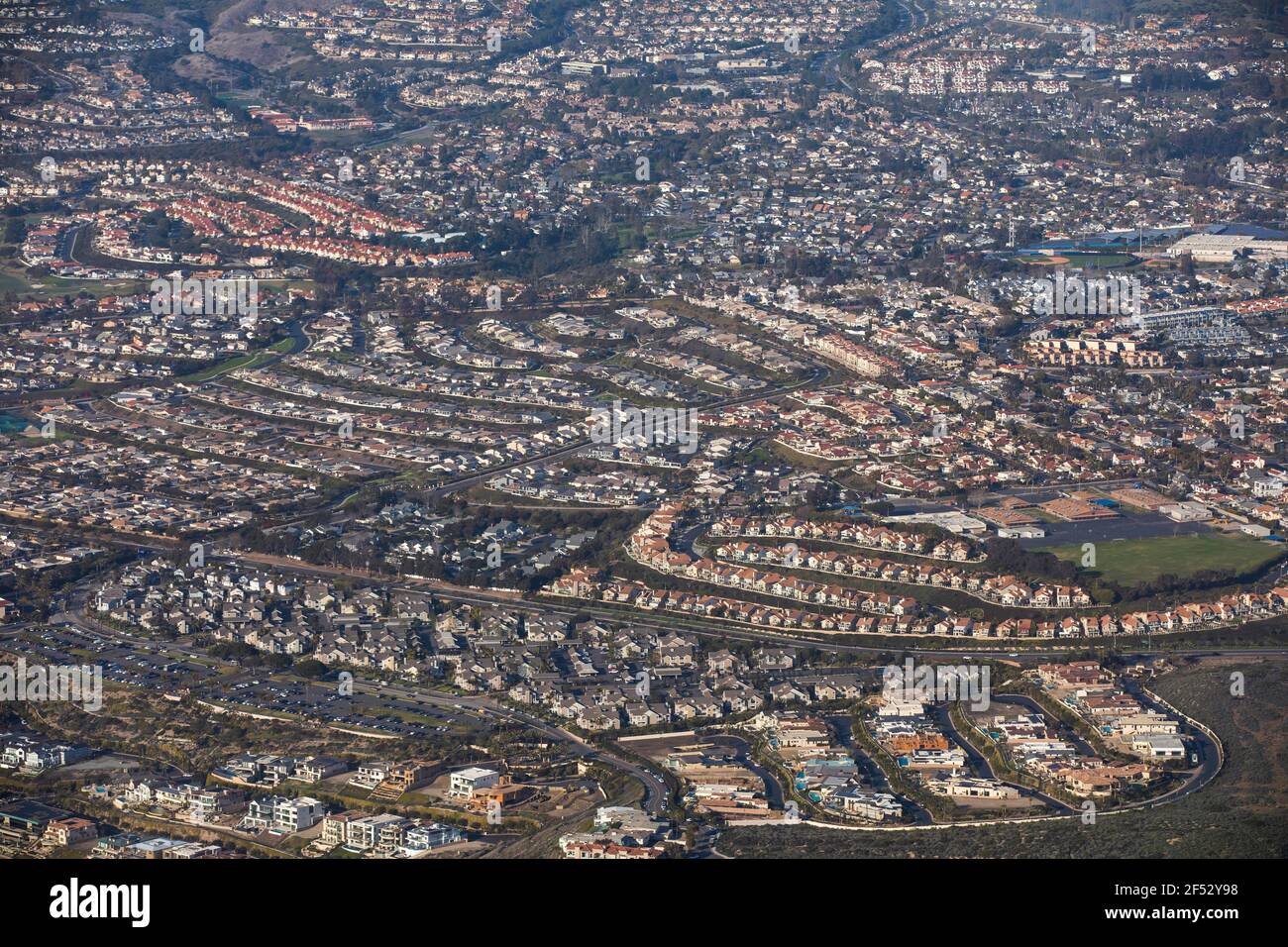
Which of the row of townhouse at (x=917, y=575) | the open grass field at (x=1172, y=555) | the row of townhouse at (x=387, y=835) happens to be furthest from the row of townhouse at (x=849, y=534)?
the row of townhouse at (x=387, y=835)

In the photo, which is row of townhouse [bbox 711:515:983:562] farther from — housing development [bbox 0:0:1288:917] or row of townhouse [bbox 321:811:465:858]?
row of townhouse [bbox 321:811:465:858]

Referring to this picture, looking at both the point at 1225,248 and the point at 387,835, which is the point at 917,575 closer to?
the point at 387,835

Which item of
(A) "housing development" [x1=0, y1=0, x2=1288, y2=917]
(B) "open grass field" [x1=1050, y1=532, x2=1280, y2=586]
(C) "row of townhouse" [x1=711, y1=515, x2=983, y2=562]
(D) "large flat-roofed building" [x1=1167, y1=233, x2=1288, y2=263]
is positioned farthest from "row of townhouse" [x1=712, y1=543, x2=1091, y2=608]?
(D) "large flat-roofed building" [x1=1167, y1=233, x2=1288, y2=263]

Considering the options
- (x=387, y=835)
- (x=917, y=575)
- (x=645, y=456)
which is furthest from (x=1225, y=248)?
(x=387, y=835)

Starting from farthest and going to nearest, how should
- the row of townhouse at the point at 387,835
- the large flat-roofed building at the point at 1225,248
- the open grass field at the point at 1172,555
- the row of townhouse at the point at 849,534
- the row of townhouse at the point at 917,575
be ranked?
the large flat-roofed building at the point at 1225,248
the row of townhouse at the point at 849,534
the open grass field at the point at 1172,555
the row of townhouse at the point at 917,575
the row of townhouse at the point at 387,835

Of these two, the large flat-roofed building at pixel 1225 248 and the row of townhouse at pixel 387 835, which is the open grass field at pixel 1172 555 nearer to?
the row of townhouse at pixel 387 835
